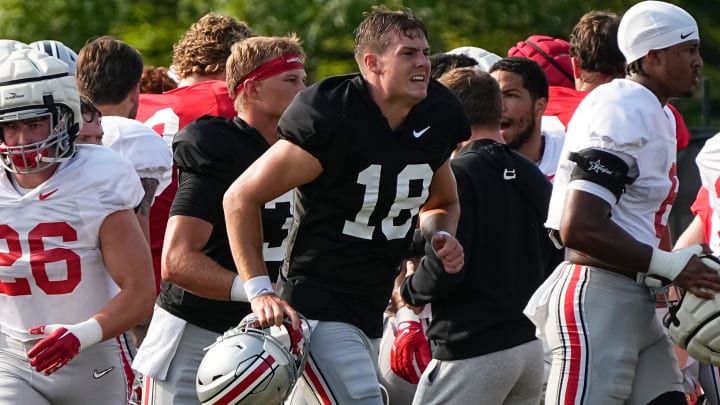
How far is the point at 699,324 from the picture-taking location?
515 centimetres

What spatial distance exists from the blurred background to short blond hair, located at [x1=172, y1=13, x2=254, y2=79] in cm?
646

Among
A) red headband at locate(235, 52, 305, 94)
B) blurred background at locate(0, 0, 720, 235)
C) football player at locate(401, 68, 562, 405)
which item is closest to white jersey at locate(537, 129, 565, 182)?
football player at locate(401, 68, 562, 405)

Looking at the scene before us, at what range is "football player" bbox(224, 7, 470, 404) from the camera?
4914 millimetres

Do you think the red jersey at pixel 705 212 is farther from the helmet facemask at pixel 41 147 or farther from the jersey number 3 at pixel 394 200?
the helmet facemask at pixel 41 147

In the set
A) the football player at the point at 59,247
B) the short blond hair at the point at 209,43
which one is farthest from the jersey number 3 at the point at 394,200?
the short blond hair at the point at 209,43

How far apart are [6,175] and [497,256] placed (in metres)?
1.81

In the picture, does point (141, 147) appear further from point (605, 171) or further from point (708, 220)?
point (708, 220)

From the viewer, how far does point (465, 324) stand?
5.60m

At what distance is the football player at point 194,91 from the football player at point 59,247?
4.80 feet

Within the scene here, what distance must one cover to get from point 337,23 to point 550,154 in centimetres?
741

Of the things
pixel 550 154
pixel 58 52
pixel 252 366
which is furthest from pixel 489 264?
pixel 58 52

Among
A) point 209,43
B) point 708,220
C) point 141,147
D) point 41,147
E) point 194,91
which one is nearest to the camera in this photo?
point 41,147

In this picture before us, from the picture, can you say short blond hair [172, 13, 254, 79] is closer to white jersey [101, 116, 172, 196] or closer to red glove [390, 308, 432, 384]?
white jersey [101, 116, 172, 196]

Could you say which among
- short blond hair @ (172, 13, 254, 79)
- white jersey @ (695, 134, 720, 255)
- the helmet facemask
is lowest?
short blond hair @ (172, 13, 254, 79)
